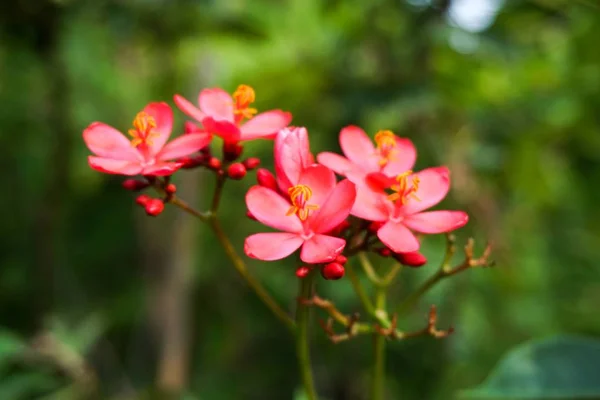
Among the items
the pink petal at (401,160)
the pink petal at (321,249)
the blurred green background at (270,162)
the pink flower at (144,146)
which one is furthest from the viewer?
the blurred green background at (270,162)

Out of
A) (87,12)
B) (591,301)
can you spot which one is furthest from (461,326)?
(87,12)

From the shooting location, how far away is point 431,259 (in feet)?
4.52

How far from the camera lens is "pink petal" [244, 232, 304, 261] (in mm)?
706

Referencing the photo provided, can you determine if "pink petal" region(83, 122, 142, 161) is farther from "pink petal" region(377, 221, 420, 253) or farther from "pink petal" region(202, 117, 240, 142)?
"pink petal" region(377, 221, 420, 253)

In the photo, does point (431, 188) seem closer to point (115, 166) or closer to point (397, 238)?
point (397, 238)

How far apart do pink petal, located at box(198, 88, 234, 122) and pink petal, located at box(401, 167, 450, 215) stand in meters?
0.28

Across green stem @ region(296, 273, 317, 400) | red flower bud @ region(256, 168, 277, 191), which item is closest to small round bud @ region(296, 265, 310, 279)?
green stem @ region(296, 273, 317, 400)

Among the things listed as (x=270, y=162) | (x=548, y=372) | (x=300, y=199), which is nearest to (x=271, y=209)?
(x=300, y=199)

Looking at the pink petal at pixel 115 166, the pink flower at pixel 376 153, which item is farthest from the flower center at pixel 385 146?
the pink petal at pixel 115 166

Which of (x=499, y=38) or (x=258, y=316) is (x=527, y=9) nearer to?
(x=499, y=38)

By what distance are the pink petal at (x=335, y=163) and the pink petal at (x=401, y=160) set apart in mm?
72

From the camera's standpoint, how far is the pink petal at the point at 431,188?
32.7 inches

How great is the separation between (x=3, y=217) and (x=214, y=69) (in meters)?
0.92

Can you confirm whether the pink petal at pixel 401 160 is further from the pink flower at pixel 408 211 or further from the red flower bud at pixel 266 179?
the red flower bud at pixel 266 179
